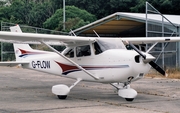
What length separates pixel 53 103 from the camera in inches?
406

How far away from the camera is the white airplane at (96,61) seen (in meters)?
10.7

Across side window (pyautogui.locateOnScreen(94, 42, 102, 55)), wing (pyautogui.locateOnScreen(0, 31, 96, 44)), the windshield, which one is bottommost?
side window (pyautogui.locateOnScreen(94, 42, 102, 55))

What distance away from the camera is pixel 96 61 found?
37.5 ft

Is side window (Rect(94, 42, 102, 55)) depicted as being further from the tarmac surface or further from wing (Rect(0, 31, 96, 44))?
the tarmac surface

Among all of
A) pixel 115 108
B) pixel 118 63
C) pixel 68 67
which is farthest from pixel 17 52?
pixel 115 108

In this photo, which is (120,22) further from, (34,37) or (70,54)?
(34,37)

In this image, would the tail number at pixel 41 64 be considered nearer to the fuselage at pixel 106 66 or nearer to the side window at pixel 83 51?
the fuselage at pixel 106 66

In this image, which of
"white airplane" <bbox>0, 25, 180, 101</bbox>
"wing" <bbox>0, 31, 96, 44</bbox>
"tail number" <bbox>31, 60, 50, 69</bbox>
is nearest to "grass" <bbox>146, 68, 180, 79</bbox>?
"white airplane" <bbox>0, 25, 180, 101</bbox>

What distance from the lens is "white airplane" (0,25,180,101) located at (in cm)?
1066

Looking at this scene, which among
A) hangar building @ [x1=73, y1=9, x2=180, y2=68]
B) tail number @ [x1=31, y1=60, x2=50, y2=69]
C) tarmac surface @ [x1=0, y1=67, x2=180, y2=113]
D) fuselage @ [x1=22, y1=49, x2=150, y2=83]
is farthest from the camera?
hangar building @ [x1=73, y1=9, x2=180, y2=68]

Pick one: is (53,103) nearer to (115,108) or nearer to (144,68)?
(115,108)

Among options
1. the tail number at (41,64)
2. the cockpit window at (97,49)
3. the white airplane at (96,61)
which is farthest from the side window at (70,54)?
the cockpit window at (97,49)

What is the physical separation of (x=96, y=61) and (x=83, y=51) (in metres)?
0.77

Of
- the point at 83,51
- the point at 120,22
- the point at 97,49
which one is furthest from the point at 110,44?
the point at 120,22
